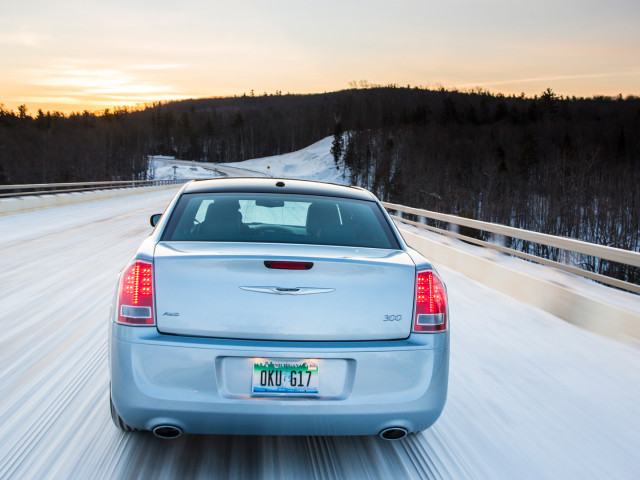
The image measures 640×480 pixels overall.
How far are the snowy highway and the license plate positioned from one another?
1.63ft

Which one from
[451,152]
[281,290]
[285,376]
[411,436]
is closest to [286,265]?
[281,290]

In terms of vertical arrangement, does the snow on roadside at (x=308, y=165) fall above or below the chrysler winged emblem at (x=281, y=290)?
above

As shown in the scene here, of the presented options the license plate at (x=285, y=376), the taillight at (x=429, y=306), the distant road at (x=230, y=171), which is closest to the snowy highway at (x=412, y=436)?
the license plate at (x=285, y=376)

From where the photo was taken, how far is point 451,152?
128m

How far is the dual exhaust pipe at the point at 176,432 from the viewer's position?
8.97 ft

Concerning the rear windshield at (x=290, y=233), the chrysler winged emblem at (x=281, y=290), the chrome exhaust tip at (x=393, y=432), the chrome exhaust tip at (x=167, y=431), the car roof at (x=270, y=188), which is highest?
the car roof at (x=270, y=188)

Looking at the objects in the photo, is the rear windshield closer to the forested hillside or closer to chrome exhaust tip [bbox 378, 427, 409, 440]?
chrome exhaust tip [bbox 378, 427, 409, 440]

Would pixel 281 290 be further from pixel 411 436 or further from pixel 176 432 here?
pixel 411 436

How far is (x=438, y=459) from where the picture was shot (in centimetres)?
306

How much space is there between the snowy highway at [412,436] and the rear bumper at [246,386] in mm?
326

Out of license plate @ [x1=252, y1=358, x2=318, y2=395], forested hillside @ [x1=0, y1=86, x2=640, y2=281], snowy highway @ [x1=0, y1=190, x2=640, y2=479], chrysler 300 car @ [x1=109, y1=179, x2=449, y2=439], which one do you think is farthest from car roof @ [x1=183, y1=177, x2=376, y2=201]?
forested hillside @ [x1=0, y1=86, x2=640, y2=281]

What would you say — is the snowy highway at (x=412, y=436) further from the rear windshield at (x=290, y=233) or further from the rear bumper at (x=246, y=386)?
the rear windshield at (x=290, y=233)

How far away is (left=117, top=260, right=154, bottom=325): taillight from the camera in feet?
9.09

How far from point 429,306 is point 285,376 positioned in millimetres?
865
